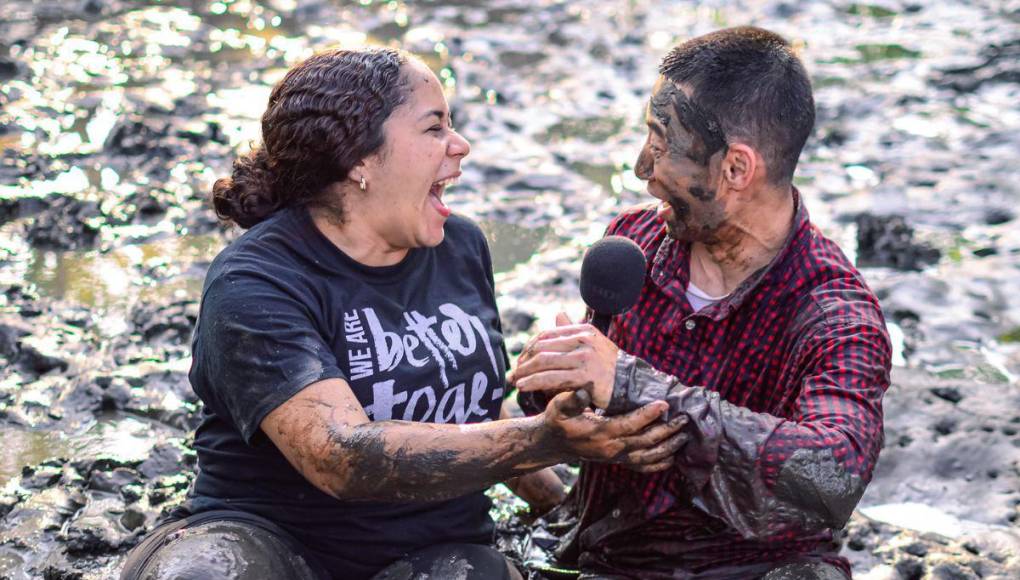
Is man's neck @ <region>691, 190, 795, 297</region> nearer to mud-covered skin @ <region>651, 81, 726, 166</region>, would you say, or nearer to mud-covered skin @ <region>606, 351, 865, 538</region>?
mud-covered skin @ <region>651, 81, 726, 166</region>

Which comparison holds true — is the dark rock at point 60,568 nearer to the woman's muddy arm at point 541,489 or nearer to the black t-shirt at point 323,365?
the black t-shirt at point 323,365

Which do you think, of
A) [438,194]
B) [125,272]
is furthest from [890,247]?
[125,272]

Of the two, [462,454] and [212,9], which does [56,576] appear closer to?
[462,454]

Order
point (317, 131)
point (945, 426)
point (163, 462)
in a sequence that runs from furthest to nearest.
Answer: point (945, 426)
point (163, 462)
point (317, 131)

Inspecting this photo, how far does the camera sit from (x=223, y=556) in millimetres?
3059

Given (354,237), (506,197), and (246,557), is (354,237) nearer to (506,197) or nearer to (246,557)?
(246,557)

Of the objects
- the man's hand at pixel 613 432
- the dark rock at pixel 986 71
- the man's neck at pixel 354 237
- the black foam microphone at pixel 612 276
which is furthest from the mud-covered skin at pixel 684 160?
the dark rock at pixel 986 71

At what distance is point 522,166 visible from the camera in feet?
26.6

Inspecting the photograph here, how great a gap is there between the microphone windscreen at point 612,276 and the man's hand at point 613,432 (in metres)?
0.25

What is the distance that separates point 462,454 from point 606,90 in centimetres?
700

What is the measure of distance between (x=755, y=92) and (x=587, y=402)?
42.7 inches

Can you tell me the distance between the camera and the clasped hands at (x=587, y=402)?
2.99 metres

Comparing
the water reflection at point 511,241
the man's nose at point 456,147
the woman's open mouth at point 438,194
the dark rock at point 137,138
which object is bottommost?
the dark rock at point 137,138

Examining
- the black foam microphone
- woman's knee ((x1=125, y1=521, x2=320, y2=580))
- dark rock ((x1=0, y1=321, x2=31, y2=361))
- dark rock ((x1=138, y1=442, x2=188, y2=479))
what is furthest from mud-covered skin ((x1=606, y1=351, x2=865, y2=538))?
dark rock ((x1=0, y1=321, x2=31, y2=361))
